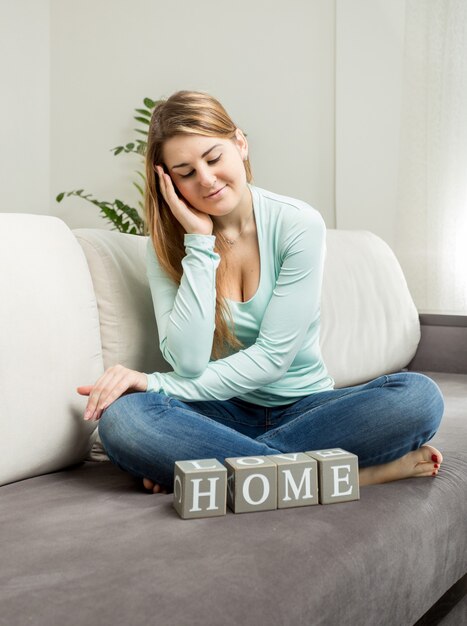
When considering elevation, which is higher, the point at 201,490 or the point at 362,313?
the point at 362,313

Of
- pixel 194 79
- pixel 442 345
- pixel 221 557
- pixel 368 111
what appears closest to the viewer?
pixel 221 557

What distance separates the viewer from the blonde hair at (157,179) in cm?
138

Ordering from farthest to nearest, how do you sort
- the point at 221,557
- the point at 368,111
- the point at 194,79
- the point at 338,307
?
the point at 194,79
the point at 368,111
the point at 338,307
the point at 221,557

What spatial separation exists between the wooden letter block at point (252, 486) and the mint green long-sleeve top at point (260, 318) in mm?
311

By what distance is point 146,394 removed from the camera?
125 centimetres

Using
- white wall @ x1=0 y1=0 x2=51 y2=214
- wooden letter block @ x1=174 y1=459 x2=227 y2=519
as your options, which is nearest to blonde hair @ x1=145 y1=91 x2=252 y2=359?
wooden letter block @ x1=174 y1=459 x2=227 y2=519

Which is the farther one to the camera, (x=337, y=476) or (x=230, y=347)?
(x=230, y=347)

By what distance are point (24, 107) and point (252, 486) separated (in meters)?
3.50

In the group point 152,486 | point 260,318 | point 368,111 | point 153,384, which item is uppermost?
point 368,111

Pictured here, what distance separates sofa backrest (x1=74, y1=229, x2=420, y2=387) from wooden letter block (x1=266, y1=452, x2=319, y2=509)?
0.54 m

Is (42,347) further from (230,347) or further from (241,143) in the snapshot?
(241,143)

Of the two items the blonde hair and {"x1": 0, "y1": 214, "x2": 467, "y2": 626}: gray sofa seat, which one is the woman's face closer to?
the blonde hair

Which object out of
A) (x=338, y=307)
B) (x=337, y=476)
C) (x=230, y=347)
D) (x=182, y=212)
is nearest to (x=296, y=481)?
(x=337, y=476)

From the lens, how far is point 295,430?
4.22 ft
